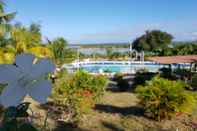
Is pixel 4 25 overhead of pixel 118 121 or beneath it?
overhead

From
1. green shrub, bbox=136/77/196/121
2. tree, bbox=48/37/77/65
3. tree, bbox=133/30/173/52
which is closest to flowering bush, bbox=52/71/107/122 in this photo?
green shrub, bbox=136/77/196/121

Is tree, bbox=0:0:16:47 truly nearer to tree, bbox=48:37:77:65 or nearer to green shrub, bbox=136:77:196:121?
tree, bbox=48:37:77:65

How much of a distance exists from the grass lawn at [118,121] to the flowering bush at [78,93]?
14.1 inches

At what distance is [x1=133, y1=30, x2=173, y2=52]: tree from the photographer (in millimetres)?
48741

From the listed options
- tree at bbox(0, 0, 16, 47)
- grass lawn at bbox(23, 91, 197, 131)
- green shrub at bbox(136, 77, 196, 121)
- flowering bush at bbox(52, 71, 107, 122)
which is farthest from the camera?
tree at bbox(0, 0, 16, 47)

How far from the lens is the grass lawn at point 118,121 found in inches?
409

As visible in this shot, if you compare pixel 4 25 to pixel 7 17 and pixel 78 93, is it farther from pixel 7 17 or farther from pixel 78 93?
pixel 78 93

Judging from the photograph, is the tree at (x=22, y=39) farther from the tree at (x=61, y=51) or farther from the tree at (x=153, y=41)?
the tree at (x=153, y=41)

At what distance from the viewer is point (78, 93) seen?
37.9 feet

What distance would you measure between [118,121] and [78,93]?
1.55 metres

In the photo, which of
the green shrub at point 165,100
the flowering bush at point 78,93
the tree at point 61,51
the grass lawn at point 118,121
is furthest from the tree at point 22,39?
the green shrub at point 165,100

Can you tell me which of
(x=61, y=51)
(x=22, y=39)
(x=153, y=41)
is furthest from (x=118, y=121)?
(x=153, y=41)

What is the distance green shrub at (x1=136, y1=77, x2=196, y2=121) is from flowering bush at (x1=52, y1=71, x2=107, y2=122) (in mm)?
1933

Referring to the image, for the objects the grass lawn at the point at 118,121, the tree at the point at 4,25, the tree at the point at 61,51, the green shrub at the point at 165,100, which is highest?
the tree at the point at 4,25
